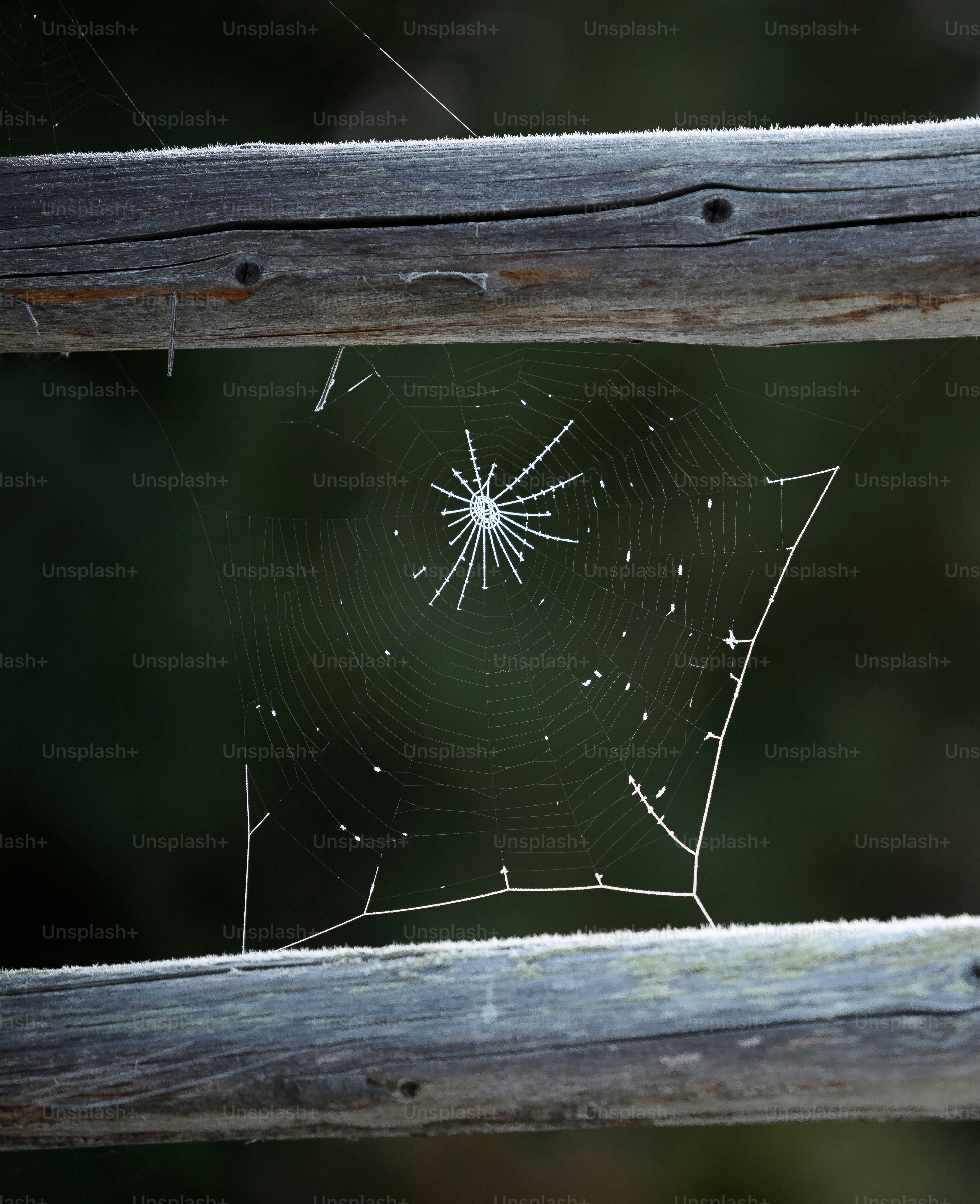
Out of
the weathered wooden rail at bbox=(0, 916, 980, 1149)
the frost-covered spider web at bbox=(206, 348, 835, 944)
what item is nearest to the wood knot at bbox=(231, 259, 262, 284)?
the weathered wooden rail at bbox=(0, 916, 980, 1149)

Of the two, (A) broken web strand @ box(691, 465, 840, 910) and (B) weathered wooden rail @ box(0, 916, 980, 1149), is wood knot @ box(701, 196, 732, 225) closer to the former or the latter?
(A) broken web strand @ box(691, 465, 840, 910)

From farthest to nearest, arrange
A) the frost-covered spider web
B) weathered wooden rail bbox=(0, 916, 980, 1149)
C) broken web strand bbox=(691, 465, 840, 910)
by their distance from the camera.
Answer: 1. the frost-covered spider web
2. broken web strand bbox=(691, 465, 840, 910)
3. weathered wooden rail bbox=(0, 916, 980, 1149)

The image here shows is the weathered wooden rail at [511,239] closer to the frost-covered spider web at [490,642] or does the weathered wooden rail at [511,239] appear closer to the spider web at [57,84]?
the spider web at [57,84]

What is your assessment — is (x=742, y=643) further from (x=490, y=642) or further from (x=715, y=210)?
(x=715, y=210)

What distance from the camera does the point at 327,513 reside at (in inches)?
166

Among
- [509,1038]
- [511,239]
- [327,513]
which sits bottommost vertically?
[509,1038]

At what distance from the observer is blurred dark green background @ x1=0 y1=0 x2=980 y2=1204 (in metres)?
4.05

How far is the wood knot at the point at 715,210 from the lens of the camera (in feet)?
4.11

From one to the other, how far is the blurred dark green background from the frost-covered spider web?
0.46ft

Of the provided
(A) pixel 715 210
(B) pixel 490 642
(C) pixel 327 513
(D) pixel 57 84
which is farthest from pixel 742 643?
(D) pixel 57 84

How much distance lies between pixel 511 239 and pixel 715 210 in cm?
27

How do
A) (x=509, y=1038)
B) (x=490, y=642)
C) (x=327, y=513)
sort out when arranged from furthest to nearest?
(x=327, y=513) < (x=490, y=642) < (x=509, y=1038)

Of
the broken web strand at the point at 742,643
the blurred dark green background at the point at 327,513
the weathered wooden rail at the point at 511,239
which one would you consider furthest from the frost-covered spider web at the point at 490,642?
the weathered wooden rail at the point at 511,239

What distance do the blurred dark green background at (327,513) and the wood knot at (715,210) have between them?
2.76 meters
